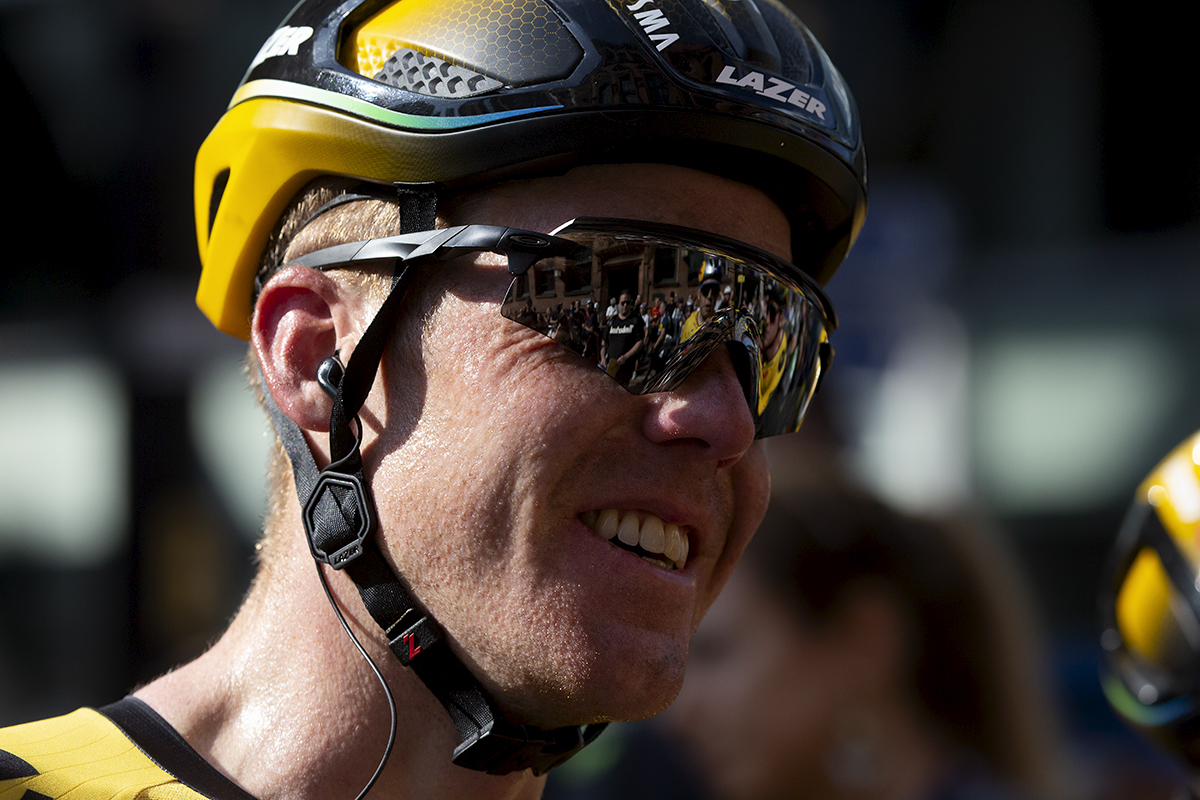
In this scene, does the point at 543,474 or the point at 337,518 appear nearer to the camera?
the point at 543,474

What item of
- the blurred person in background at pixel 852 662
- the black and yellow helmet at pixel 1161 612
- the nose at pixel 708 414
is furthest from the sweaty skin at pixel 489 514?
the blurred person in background at pixel 852 662

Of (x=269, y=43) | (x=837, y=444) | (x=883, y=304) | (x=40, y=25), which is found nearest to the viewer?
(x=269, y=43)

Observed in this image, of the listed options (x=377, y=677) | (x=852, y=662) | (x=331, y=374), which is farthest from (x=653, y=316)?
(x=852, y=662)

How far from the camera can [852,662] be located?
4.61 metres

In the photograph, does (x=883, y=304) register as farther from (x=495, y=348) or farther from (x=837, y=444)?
(x=495, y=348)

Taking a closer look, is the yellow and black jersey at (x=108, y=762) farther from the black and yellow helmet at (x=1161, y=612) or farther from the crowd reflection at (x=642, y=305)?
the black and yellow helmet at (x=1161, y=612)

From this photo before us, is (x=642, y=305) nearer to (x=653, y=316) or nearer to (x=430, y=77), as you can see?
(x=653, y=316)

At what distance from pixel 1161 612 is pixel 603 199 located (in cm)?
226

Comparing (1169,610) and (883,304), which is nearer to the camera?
(1169,610)

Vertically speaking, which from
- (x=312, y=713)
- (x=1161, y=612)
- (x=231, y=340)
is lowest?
(x=231, y=340)

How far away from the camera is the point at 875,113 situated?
14703mm

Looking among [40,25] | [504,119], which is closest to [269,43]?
[504,119]

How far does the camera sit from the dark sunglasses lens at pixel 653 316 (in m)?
2.16

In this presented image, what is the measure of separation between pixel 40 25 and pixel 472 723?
1761 centimetres
